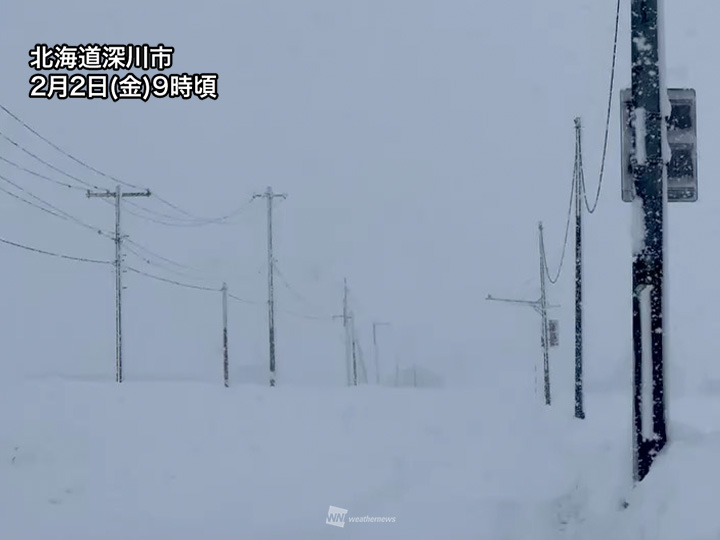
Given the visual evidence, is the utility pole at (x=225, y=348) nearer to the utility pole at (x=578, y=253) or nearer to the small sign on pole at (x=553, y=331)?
the small sign on pole at (x=553, y=331)

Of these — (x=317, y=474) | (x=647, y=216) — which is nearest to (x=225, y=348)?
(x=317, y=474)

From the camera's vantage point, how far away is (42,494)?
14.7 m

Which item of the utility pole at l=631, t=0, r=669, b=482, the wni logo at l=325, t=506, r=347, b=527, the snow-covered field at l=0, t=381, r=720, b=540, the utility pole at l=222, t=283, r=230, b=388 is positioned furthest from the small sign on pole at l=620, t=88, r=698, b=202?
the utility pole at l=222, t=283, r=230, b=388

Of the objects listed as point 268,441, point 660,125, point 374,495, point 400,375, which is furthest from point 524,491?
point 400,375

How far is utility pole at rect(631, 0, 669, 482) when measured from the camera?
33.8 feet

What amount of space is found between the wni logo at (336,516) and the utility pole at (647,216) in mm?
3155

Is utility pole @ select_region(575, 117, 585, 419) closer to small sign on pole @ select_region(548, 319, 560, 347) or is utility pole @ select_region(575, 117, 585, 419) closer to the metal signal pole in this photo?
small sign on pole @ select_region(548, 319, 560, 347)

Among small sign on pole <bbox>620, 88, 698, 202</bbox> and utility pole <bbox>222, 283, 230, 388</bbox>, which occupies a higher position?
small sign on pole <bbox>620, 88, 698, 202</bbox>

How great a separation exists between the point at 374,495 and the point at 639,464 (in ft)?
13.0

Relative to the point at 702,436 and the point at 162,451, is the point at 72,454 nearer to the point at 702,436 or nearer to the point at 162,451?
the point at 162,451

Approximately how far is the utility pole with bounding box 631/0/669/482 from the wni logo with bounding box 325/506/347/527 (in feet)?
10.4

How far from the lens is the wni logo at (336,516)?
10758mm

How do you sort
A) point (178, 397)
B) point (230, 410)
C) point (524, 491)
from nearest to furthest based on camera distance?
1. point (524, 491)
2. point (230, 410)
3. point (178, 397)

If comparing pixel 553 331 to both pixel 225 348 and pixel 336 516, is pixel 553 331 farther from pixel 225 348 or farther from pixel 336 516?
pixel 336 516
